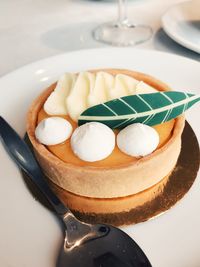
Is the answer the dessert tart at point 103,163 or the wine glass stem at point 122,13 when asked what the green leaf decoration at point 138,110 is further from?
the wine glass stem at point 122,13

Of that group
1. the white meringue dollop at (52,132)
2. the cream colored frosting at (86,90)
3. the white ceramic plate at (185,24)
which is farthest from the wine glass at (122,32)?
the white meringue dollop at (52,132)

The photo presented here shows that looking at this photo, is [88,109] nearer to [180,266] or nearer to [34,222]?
[34,222]

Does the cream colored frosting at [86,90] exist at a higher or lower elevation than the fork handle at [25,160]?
higher

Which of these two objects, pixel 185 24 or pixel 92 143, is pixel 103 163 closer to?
pixel 92 143

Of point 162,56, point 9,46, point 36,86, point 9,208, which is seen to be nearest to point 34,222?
point 9,208

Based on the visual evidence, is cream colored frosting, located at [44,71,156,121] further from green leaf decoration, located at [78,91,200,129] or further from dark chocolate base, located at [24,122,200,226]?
dark chocolate base, located at [24,122,200,226]

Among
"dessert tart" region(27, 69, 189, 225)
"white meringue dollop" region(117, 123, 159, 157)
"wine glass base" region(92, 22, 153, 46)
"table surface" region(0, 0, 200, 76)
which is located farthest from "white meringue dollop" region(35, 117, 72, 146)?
"wine glass base" region(92, 22, 153, 46)
